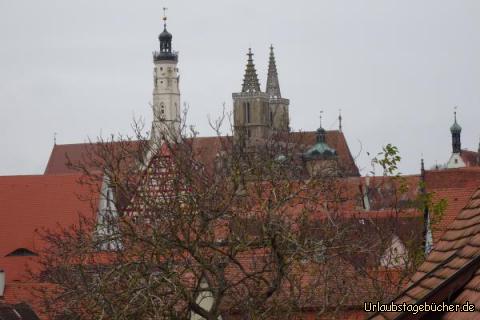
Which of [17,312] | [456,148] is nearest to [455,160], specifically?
[456,148]

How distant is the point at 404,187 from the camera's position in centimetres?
2181

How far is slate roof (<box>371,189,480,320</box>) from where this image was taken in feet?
18.3

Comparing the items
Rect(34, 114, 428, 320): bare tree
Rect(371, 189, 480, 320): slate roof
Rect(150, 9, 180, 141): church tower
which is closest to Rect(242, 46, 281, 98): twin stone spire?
Rect(150, 9, 180, 141): church tower

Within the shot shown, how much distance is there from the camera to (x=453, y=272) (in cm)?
587

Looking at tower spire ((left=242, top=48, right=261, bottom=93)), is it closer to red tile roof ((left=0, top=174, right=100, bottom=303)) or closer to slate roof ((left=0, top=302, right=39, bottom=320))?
red tile roof ((left=0, top=174, right=100, bottom=303))

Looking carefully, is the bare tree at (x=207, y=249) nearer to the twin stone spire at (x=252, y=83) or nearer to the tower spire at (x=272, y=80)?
the twin stone spire at (x=252, y=83)

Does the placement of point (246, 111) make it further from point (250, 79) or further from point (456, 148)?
point (456, 148)

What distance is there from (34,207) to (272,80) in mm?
113705

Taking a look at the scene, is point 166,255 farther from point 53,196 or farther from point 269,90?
point 269,90

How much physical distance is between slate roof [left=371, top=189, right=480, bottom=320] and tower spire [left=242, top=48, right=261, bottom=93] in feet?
477

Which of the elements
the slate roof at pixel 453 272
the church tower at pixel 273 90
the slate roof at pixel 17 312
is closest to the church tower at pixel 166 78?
the church tower at pixel 273 90

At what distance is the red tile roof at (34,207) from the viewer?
51.1 meters

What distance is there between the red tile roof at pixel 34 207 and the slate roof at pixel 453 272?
4360 cm

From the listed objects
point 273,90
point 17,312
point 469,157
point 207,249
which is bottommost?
point 17,312
